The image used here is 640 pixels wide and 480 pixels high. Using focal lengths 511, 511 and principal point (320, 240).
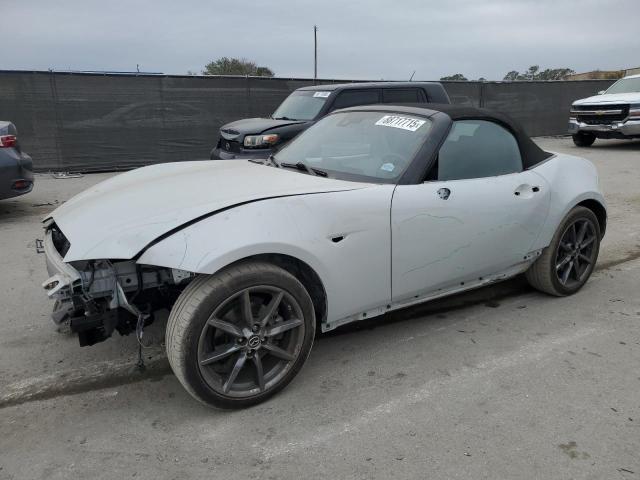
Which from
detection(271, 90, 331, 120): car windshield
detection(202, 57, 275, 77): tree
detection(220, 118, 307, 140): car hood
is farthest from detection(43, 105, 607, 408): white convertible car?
detection(202, 57, 275, 77): tree

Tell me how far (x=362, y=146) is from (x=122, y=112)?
30.9ft

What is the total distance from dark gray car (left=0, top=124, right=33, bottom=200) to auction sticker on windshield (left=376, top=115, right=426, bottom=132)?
17.0 ft

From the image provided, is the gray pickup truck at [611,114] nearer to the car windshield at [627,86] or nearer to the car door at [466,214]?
the car windshield at [627,86]

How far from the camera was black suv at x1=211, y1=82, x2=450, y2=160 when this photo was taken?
306 inches

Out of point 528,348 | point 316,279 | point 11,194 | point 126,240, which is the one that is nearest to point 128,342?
point 126,240

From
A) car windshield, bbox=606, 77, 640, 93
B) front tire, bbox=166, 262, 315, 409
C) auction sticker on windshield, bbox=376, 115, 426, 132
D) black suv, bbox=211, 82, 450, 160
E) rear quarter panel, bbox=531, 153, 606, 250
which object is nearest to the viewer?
front tire, bbox=166, 262, 315, 409

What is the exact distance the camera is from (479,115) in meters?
3.58

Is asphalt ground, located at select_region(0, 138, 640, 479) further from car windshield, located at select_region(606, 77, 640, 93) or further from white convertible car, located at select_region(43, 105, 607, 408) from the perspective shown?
car windshield, located at select_region(606, 77, 640, 93)

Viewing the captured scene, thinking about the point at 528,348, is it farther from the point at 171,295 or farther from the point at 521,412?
the point at 171,295

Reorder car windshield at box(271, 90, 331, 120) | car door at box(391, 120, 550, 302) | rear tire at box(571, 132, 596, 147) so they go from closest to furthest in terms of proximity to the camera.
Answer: car door at box(391, 120, 550, 302), car windshield at box(271, 90, 331, 120), rear tire at box(571, 132, 596, 147)

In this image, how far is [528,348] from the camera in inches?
130

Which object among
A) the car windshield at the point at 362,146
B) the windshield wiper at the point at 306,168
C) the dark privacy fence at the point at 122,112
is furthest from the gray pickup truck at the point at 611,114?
the windshield wiper at the point at 306,168

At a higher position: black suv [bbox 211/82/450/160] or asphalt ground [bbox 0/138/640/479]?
black suv [bbox 211/82/450/160]

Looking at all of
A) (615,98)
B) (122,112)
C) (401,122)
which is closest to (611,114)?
(615,98)
